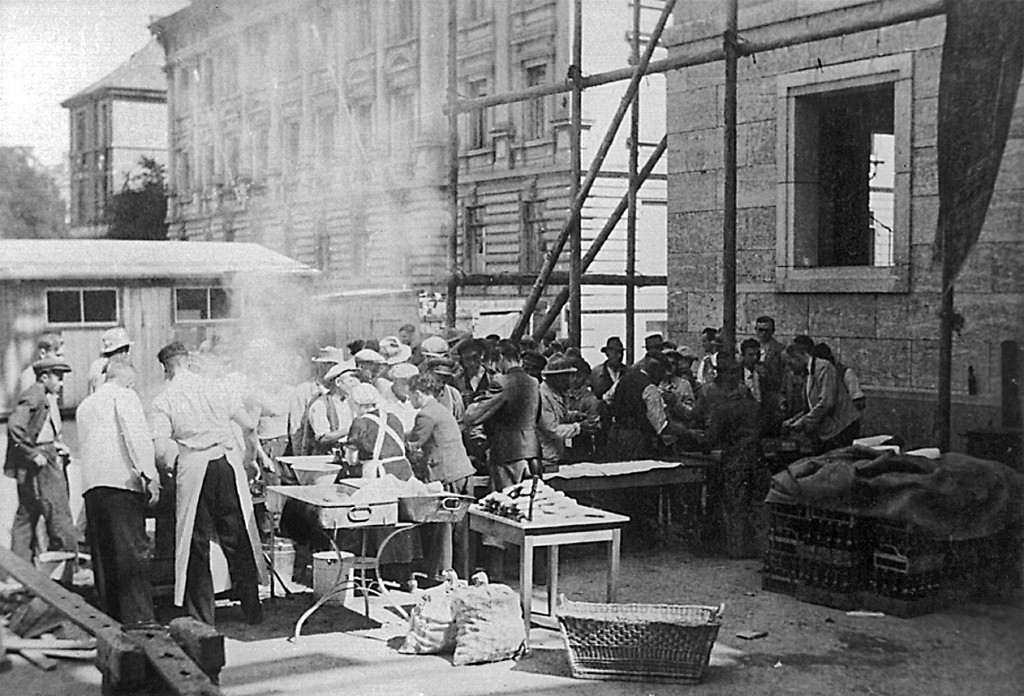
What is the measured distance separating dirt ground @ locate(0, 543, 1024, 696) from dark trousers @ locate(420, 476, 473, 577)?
50cm

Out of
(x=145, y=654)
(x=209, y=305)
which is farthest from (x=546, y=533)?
(x=145, y=654)

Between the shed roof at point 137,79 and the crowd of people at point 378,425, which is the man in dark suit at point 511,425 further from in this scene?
the shed roof at point 137,79

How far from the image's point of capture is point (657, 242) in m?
11.2

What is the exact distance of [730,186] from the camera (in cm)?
899

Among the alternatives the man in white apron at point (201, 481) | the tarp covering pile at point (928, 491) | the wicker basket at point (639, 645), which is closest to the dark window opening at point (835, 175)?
the tarp covering pile at point (928, 491)

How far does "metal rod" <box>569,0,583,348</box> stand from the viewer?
889 centimetres

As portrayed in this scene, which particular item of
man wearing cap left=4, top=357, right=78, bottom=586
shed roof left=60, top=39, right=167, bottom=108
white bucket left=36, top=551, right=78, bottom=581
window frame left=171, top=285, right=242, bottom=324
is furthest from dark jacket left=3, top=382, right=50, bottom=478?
shed roof left=60, top=39, right=167, bottom=108

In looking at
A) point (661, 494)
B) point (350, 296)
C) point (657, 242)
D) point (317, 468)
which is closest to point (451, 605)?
point (317, 468)

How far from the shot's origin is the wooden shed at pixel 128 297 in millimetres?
5824

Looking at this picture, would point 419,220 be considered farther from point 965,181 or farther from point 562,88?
point 965,181

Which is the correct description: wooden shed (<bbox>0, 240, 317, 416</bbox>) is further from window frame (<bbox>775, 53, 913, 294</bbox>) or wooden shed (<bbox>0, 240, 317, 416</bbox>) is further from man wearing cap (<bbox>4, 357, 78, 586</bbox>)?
window frame (<bbox>775, 53, 913, 294</bbox>)

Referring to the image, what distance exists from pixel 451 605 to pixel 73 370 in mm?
2298

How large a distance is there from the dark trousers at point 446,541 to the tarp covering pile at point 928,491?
2078 millimetres

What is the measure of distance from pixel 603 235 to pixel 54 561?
218 inches
